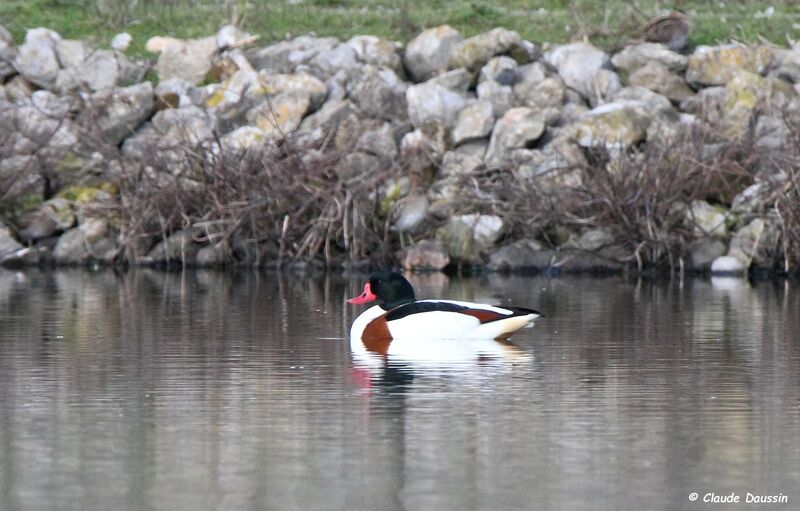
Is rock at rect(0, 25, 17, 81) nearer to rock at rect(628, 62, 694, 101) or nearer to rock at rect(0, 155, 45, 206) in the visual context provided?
rock at rect(0, 155, 45, 206)

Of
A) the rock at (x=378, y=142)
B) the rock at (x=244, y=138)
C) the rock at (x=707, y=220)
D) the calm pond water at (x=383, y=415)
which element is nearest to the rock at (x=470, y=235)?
the rock at (x=378, y=142)

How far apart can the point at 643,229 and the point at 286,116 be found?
6027 millimetres

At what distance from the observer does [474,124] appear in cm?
2648

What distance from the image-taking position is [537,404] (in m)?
11.0

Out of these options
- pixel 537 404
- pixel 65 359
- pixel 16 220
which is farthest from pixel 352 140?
pixel 537 404

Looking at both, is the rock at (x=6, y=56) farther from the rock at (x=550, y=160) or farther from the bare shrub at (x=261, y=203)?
the rock at (x=550, y=160)

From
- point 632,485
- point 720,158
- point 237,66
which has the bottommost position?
point 632,485

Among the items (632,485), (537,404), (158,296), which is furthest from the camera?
(158,296)

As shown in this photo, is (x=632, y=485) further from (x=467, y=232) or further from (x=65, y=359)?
(x=467, y=232)

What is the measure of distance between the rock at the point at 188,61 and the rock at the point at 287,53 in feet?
2.18

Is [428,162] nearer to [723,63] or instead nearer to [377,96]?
[377,96]

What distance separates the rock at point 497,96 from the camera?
89.2 ft

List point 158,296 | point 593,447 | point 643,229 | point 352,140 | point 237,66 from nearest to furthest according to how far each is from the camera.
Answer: point 593,447
point 158,296
point 643,229
point 352,140
point 237,66

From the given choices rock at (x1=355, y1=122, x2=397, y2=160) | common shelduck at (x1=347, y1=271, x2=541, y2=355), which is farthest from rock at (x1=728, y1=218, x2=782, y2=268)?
common shelduck at (x1=347, y1=271, x2=541, y2=355)
